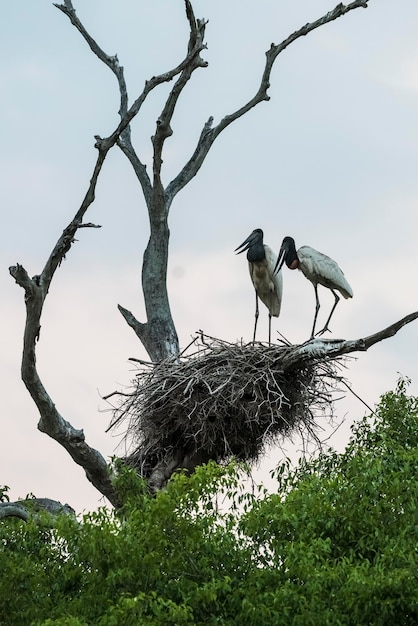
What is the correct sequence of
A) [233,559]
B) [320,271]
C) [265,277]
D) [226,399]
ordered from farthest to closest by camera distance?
[265,277] < [320,271] < [226,399] < [233,559]

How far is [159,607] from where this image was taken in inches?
316

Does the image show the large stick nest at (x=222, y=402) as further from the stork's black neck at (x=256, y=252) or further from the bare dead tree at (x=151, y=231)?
the stork's black neck at (x=256, y=252)

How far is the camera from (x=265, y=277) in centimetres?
1536

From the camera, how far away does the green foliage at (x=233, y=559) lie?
8391 millimetres

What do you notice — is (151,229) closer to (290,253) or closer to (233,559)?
(290,253)

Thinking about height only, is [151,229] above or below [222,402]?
above

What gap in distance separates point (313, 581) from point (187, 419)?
13.9 ft

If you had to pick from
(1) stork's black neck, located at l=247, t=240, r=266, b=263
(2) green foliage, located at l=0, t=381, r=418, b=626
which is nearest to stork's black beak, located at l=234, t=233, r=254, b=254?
(1) stork's black neck, located at l=247, t=240, r=266, b=263

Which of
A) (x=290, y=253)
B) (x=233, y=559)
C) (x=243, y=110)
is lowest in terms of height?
(x=233, y=559)

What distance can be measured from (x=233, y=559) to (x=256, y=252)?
6.62 metres

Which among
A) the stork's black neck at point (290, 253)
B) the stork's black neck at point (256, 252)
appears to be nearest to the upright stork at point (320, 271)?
the stork's black neck at point (290, 253)

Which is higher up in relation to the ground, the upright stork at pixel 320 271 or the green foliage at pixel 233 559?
the upright stork at pixel 320 271

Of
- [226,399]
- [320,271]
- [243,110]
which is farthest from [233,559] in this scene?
[243,110]

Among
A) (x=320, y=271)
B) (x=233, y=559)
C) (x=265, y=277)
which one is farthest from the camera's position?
(x=265, y=277)
